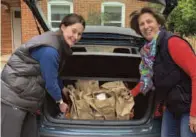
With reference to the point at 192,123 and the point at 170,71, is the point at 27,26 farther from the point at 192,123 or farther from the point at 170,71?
the point at 192,123

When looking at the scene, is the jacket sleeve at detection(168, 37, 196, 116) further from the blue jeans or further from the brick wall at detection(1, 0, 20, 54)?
the brick wall at detection(1, 0, 20, 54)

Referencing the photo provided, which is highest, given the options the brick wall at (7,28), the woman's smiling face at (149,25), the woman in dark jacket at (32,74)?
the woman's smiling face at (149,25)

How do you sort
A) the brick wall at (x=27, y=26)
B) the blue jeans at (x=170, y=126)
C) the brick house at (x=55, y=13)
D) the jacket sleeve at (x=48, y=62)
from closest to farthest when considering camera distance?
the jacket sleeve at (x=48, y=62) → the blue jeans at (x=170, y=126) → the brick house at (x=55, y=13) → the brick wall at (x=27, y=26)

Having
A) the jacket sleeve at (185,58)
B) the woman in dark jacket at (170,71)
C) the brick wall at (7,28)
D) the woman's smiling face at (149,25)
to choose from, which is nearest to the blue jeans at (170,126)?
the woman in dark jacket at (170,71)

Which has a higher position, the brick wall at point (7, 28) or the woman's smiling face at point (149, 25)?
the woman's smiling face at point (149, 25)

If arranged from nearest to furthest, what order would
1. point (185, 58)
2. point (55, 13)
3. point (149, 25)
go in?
point (185, 58) → point (149, 25) → point (55, 13)

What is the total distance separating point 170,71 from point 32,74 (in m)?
1.08

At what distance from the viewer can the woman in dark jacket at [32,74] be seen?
3098 millimetres

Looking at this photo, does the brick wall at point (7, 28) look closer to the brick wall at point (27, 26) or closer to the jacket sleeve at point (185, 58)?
the brick wall at point (27, 26)

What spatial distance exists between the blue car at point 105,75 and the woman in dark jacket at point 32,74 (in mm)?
367

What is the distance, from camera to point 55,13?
5.88 metres

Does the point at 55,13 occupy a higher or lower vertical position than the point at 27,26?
higher

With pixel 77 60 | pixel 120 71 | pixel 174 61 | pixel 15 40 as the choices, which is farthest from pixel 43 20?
pixel 15 40

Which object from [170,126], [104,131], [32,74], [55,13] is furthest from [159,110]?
[55,13]
